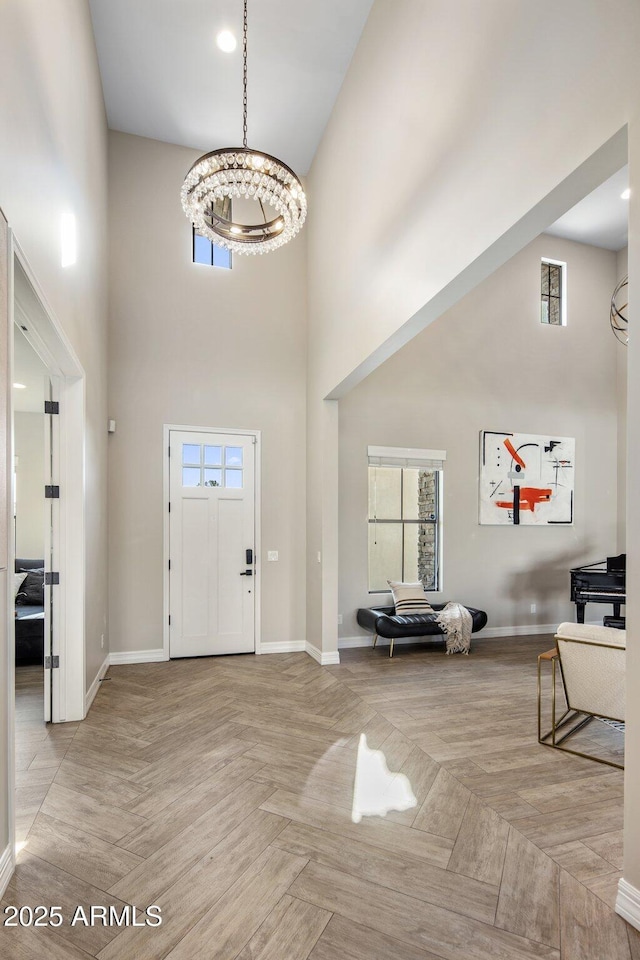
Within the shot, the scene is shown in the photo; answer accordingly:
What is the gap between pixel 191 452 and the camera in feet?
19.6

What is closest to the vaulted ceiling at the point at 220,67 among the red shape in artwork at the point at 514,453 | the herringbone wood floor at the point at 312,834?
the red shape in artwork at the point at 514,453

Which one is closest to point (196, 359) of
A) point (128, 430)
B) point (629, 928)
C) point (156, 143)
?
point (128, 430)

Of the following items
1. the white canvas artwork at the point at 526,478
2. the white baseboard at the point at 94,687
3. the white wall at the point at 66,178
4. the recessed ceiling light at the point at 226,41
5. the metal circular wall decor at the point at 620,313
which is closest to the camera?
the white wall at the point at 66,178

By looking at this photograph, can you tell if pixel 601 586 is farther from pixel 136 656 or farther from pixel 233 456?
pixel 136 656

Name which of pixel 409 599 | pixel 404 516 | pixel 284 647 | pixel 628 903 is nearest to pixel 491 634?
pixel 409 599

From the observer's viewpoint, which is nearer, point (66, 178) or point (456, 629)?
point (66, 178)

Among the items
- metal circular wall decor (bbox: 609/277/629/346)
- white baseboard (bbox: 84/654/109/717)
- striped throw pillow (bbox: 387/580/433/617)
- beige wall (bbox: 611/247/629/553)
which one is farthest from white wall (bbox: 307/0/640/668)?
beige wall (bbox: 611/247/629/553)

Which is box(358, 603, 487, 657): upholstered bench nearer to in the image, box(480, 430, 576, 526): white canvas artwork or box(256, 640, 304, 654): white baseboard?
box(256, 640, 304, 654): white baseboard

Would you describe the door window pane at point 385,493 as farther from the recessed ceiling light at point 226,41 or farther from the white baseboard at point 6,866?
the white baseboard at point 6,866

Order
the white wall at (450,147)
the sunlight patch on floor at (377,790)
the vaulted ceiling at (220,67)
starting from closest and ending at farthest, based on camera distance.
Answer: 1. the white wall at (450,147)
2. the sunlight patch on floor at (377,790)
3. the vaulted ceiling at (220,67)

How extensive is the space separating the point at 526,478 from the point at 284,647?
155 inches

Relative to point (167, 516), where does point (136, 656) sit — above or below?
below

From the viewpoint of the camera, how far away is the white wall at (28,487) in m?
7.98

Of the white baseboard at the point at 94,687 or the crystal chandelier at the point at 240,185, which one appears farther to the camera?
the white baseboard at the point at 94,687
